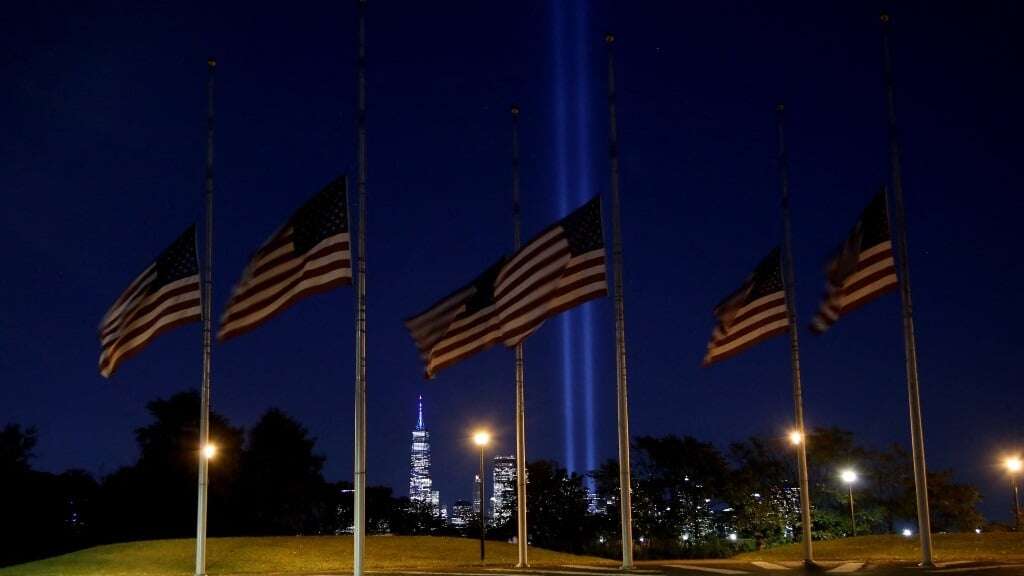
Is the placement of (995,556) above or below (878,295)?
below

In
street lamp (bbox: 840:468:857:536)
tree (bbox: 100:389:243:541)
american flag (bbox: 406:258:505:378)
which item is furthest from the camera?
tree (bbox: 100:389:243:541)

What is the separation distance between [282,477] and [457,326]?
54.4 metres

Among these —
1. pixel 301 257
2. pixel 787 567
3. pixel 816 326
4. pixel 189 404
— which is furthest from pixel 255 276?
pixel 189 404

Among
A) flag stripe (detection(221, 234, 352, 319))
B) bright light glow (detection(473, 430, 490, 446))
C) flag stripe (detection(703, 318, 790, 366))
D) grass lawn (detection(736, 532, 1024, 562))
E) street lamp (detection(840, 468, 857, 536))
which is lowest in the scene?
grass lawn (detection(736, 532, 1024, 562))

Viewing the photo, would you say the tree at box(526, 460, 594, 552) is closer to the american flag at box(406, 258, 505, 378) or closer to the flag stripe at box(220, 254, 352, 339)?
the american flag at box(406, 258, 505, 378)

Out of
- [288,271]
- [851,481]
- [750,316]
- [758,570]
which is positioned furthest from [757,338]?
[851,481]

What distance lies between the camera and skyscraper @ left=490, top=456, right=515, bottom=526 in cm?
7006

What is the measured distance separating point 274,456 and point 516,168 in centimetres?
5196

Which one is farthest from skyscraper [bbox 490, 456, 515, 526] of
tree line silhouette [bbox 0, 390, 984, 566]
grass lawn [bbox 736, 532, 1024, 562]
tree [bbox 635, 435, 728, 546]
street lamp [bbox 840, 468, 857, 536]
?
grass lawn [bbox 736, 532, 1024, 562]

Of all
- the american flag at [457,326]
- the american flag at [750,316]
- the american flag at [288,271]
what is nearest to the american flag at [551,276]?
the american flag at [457,326]

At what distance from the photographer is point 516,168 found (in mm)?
32844

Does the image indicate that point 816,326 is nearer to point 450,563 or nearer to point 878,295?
point 878,295

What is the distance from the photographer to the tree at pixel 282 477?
7712 cm

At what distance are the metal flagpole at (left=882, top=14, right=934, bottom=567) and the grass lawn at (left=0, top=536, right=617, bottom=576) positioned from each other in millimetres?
10279
